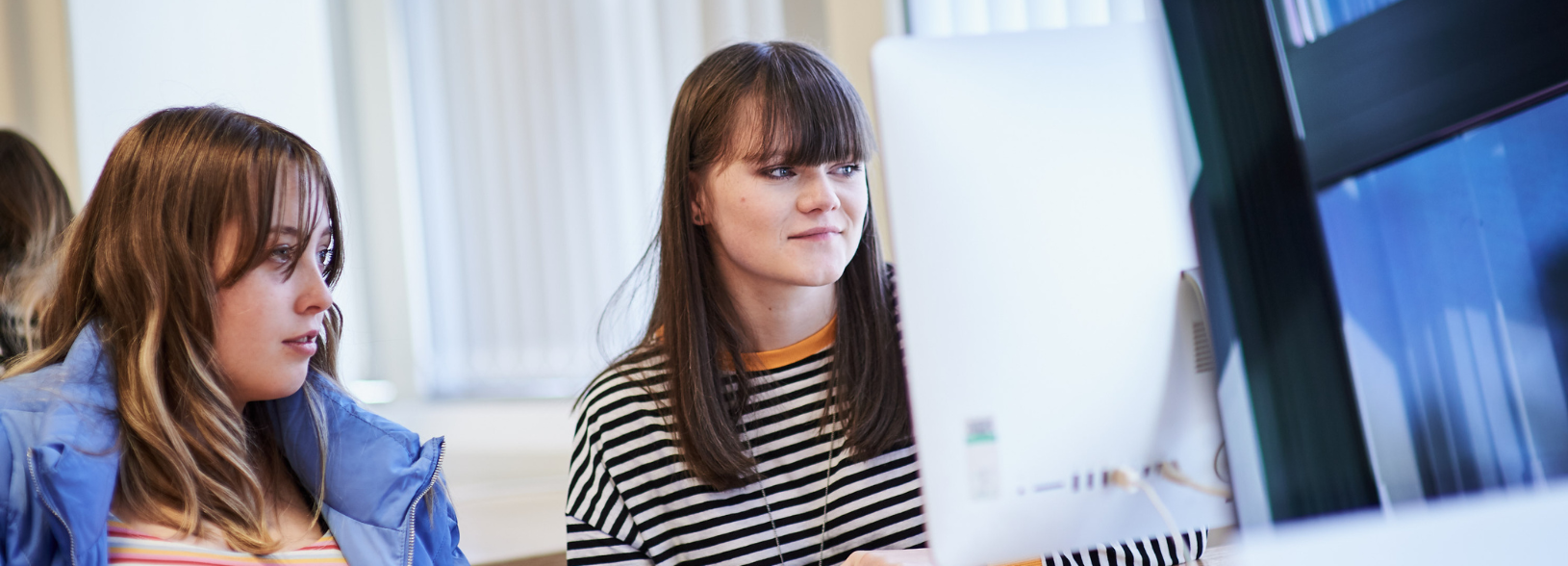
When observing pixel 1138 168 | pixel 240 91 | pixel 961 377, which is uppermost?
pixel 240 91

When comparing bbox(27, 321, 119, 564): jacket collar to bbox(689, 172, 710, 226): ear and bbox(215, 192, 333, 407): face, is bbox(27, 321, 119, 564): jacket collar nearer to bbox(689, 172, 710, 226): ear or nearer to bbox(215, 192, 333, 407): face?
bbox(215, 192, 333, 407): face

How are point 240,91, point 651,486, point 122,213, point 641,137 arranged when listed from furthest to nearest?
1. point 240,91
2. point 641,137
3. point 651,486
4. point 122,213

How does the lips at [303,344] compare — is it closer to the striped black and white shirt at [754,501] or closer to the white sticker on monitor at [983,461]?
the striped black and white shirt at [754,501]

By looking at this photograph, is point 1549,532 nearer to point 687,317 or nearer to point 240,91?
point 687,317

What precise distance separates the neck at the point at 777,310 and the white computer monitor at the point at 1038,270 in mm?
543

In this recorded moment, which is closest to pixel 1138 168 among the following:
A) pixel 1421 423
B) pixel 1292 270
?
pixel 1292 270

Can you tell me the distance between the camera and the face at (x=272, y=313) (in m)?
0.98

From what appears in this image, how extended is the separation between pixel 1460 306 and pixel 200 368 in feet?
3.31

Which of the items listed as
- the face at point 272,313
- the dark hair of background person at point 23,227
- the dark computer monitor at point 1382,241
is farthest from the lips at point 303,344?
the dark hair of background person at point 23,227

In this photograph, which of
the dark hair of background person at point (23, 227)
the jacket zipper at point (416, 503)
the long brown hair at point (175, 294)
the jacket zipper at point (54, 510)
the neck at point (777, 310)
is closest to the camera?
the jacket zipper at point (54, 510)

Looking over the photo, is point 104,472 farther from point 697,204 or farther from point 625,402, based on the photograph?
point 697,204

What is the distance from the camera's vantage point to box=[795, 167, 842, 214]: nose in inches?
42.8

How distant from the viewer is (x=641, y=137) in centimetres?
265

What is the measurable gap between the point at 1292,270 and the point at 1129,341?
0.10 meters
